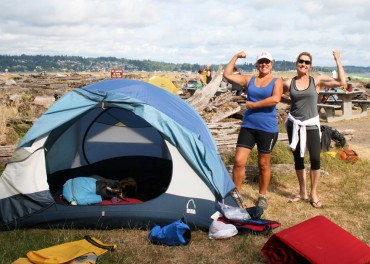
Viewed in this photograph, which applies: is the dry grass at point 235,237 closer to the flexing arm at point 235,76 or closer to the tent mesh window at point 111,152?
the tent mesh window at point 111,152

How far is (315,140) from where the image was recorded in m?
4.74

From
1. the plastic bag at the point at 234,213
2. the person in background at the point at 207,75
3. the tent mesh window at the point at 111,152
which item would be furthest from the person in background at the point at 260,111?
the person in background at the point at 207,75

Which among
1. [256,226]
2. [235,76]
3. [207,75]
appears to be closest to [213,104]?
[207,75]

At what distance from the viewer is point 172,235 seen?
154 inches

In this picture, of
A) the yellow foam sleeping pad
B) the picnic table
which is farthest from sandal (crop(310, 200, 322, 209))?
the picnic table

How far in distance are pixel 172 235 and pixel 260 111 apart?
1781mm

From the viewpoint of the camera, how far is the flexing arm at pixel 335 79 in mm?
4578

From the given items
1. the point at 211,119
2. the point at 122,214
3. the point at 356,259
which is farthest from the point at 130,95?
the point at 211,119

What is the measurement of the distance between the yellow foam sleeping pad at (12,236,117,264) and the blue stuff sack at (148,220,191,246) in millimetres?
426

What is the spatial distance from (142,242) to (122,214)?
0.41 metres

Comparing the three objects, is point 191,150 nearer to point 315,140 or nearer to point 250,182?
point 315,140

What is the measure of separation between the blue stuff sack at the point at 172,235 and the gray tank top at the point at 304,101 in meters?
1.96

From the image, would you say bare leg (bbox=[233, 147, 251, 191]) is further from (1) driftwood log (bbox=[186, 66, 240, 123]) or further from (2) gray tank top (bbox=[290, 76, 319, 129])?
(1) driftwood log (bbox=[186, 66, 240, 123])

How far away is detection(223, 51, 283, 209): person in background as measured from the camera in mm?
4523
